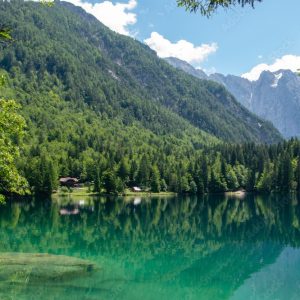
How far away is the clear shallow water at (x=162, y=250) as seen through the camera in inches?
1364

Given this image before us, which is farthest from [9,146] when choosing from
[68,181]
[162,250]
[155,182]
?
[68,181]

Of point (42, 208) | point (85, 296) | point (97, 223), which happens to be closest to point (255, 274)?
point (85, 296)

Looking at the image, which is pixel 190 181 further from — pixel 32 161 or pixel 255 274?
pixel 255 274

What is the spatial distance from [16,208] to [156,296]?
81348 mm

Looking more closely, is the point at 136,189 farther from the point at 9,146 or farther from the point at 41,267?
the point at 9,146

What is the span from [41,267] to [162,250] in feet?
61.3

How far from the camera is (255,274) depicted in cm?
4272

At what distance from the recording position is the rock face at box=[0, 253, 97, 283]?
3616 cm

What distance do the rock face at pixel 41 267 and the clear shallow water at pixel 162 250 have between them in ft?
2.51

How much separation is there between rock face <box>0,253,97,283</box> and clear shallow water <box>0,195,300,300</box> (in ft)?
2.51

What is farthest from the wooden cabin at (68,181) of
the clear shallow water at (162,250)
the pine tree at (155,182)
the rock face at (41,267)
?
the rock face at (41,267)

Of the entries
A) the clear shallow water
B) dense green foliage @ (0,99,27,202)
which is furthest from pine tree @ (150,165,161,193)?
dense green foliage @ (0,99,27,202)

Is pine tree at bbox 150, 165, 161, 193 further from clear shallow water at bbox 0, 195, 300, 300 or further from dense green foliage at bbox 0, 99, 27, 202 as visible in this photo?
dense green foliage at bbox 0, 99, 27, 202

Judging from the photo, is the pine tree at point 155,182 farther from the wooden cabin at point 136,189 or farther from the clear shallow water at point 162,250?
the clear shallow water at point 162,250
